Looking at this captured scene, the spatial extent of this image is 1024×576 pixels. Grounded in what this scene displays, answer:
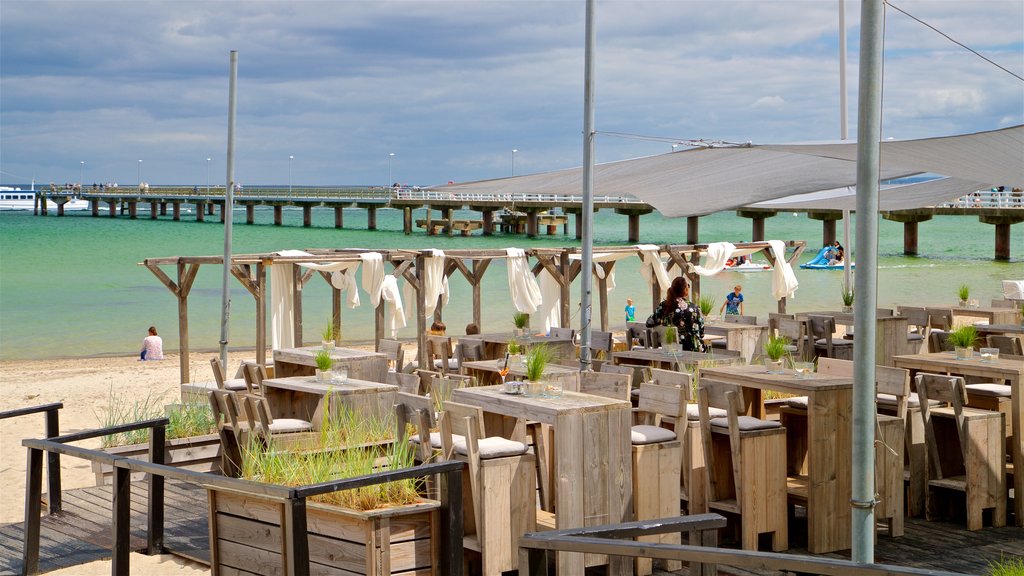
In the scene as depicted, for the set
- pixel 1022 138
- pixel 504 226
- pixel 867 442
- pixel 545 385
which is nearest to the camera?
pixel 867 442

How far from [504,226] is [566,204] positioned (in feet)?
57.6

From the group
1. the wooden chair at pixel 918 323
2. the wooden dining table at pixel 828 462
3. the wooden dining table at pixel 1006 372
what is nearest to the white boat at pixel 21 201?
the wooden chair at pixel 918 323

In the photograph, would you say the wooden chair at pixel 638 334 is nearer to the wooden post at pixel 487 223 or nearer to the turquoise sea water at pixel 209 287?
the turquoise sea water at pixel 209 287

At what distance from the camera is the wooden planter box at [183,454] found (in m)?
7.99

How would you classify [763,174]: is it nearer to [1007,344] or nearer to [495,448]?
[1007,344]

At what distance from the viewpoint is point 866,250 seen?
3.88 m

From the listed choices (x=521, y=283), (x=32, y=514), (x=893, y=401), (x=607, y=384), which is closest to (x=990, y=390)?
(x=893, y=401)

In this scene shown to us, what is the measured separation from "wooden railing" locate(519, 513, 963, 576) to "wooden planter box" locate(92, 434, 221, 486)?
16.1ft

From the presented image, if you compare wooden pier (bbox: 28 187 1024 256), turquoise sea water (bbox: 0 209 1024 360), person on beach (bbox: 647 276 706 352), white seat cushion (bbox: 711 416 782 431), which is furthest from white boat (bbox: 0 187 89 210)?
white seat cushion (bbox: 711 416 782 431)

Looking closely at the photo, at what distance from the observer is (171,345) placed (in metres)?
25.1

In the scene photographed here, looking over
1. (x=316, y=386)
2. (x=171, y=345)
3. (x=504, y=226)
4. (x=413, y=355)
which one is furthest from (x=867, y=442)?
(x=504, y=226)

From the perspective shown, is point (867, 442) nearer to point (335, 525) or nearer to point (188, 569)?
point (335, 525)

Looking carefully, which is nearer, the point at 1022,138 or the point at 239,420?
the point at 1022,138

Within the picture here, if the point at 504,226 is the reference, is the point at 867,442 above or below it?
below
